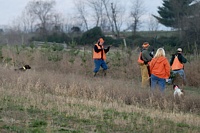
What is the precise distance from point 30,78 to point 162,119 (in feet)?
23.1

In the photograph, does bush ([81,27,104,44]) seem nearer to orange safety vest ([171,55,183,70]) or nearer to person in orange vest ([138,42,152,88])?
orange safety vest ([171,55,183,70])

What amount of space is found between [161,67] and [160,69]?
0.08m

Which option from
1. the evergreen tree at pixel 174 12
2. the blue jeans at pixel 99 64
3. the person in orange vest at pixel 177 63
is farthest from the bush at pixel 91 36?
the person in orange vest at pixel 177 63

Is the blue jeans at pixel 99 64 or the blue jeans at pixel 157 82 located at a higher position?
the blue jeans at pixel 99 64

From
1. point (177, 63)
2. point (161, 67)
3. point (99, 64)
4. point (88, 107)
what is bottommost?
point (88, 107)

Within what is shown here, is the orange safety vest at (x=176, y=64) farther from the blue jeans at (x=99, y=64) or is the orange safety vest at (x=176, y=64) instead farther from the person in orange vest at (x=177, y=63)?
the blue jeans at (x=99, y=64)

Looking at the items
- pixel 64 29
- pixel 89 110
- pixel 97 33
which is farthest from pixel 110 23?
pixel 89 110

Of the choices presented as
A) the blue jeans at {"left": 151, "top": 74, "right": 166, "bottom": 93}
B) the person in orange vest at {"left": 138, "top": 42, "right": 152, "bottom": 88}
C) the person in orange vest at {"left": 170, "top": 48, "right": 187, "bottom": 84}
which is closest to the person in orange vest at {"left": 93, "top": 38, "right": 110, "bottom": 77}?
the person in orange vest at {"left": 138, "top": 42, "right": 152, "bottom": 88}

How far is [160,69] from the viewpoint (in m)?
12.9

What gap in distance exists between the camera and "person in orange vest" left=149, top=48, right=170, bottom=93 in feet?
42.3

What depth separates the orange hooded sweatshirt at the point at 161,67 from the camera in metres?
12.9

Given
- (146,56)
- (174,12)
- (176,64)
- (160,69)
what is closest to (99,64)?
(176,64)

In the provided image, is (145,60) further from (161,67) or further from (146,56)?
(161,67)

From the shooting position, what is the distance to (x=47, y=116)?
27.8ft
